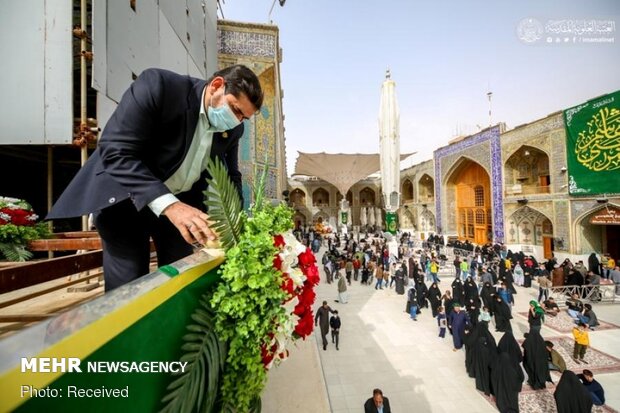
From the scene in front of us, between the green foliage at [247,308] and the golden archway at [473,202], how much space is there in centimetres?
1950

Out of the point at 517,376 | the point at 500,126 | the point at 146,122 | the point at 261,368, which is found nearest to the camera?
the point at 261,368

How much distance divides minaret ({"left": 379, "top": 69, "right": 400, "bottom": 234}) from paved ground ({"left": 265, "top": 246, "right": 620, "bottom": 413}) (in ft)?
23.3

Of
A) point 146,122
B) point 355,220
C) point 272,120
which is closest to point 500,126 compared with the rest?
point 272,120

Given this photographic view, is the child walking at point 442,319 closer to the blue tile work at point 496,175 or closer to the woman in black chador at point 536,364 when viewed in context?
the woman in black chador at point 536,364

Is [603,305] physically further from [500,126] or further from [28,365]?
[28,365]

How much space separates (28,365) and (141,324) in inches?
7.8

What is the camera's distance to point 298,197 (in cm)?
3030

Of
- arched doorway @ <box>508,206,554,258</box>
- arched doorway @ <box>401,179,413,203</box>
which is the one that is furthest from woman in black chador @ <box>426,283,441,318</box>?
arched doorway @ <box>401,179,413,203</box>

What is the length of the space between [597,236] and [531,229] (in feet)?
9.44

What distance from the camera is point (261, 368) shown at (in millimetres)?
786

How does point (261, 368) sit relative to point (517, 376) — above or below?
above

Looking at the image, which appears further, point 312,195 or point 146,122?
point 312,195

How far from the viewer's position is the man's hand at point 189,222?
35.5 inches

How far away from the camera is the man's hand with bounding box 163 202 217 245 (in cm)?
90
